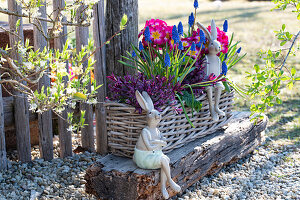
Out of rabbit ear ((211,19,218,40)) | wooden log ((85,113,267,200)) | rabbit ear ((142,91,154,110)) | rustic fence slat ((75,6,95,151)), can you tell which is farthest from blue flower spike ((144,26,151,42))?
wooden log ((85,113,267,200))

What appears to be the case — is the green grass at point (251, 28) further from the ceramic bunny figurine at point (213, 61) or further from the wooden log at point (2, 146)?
the wooden log at point (2, 146)

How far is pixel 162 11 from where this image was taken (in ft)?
41.1

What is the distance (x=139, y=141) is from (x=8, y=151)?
5.59 feet

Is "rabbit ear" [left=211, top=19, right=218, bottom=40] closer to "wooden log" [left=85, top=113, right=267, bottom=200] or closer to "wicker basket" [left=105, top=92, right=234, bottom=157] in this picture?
"wicker basket" [left=105, top=92, right=234, bottom=157]

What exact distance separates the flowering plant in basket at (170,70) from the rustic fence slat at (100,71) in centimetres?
37

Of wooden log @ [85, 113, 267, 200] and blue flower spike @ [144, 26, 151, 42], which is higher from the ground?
blue flower spike @ [144, 26, 151, 42]

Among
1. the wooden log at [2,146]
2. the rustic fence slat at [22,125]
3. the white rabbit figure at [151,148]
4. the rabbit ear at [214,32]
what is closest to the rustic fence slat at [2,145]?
the wooden log at [2,146]

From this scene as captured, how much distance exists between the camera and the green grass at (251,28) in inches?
195

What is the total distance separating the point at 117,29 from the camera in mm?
3459

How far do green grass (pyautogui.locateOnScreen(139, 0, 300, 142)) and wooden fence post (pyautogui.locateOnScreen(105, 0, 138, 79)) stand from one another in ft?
3.15

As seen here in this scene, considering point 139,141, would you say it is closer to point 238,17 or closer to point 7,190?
point 7,190

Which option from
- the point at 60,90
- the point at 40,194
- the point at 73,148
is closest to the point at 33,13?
the point at 60,90

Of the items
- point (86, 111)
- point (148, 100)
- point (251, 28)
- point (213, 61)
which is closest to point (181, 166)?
point (148, 100)

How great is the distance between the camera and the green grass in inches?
195
